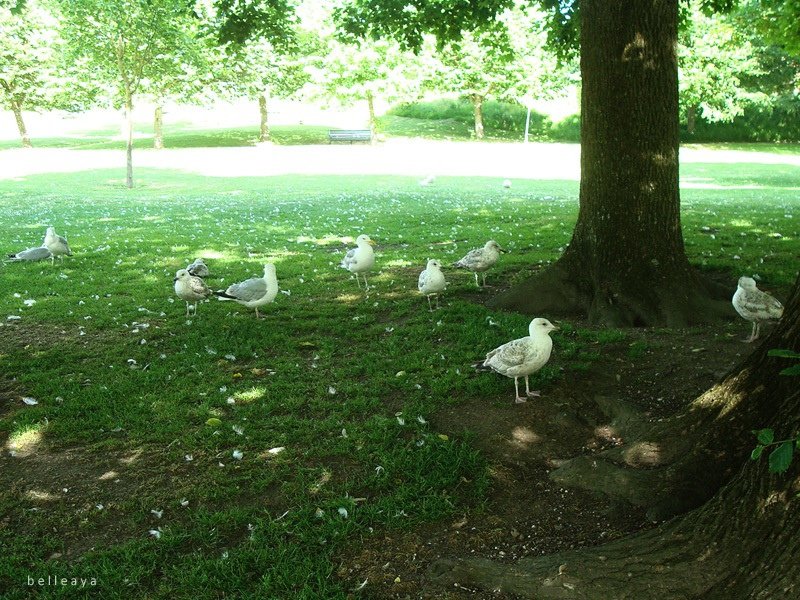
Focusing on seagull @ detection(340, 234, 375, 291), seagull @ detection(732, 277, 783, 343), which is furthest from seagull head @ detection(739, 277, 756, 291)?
seagull @ detection(340, 234, 375, 291)

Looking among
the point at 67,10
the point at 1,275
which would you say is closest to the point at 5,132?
the point at 67,10

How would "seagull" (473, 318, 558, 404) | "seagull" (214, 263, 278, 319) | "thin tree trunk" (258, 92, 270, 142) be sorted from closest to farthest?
1. "seagull" (473, 318, 558, 404)
2. "seagull" (214, 263, 278, 319)
3. "thin tree trunk" (258, 92, 270, 142)

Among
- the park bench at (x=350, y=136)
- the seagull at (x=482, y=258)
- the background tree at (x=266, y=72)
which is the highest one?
the background tree at (x=266, y=72)

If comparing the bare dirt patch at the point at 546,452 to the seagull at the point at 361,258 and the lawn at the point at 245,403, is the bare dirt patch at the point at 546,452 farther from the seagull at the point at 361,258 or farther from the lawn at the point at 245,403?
the seagull at the point at 361,258

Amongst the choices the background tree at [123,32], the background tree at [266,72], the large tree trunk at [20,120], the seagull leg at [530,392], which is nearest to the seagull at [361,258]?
the seagull leg at [530,392]

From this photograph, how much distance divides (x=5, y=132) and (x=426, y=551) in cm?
7845

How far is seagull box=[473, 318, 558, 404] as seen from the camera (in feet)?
20.4

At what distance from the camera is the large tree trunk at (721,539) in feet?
10.4

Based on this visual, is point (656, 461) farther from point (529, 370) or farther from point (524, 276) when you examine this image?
point (524, 276)

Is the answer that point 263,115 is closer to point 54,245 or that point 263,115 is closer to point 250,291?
point 54,245

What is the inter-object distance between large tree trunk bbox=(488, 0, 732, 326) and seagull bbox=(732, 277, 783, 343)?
782 millimetres

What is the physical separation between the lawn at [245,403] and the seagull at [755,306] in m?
1.27

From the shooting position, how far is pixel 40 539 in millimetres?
4699

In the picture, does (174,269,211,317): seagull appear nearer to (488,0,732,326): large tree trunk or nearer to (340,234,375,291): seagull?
(340,234,375,291): seagull
